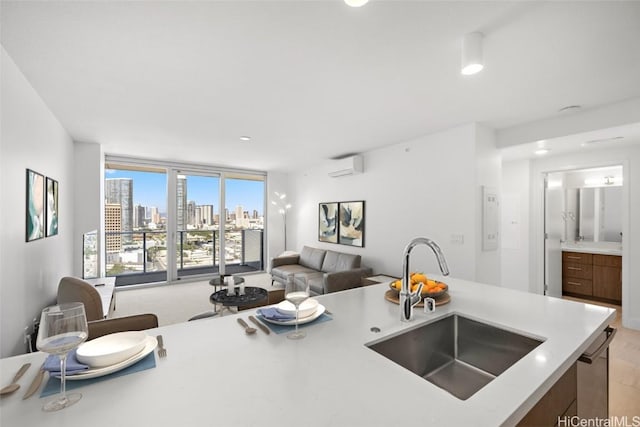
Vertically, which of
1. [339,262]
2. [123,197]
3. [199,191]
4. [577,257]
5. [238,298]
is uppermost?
[199,191]

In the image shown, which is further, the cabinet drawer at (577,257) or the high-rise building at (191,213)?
the high-rise building at (191,213)

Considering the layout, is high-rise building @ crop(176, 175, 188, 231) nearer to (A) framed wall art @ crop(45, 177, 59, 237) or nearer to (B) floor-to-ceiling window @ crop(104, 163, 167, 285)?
(B) floor-to-ceiling window @ crop(104, 163, 167, 285)

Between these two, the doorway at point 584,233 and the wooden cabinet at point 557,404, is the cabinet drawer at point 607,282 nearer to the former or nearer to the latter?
the doorway at point 584,233

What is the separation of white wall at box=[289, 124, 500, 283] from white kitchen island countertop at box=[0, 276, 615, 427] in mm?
2119

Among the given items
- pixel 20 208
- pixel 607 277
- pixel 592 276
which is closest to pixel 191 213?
pixel 20 208

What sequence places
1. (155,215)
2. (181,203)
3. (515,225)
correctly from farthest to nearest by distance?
(181,203) → (155,215) → (515,225)

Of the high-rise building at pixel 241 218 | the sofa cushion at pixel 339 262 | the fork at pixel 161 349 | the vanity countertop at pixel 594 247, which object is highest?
the high-rise building at pixel 241 218

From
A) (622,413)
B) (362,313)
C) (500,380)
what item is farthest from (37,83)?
(622,413)

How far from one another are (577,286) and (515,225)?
1545 mm

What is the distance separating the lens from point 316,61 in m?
1.97

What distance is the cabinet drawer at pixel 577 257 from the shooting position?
14.9 ft

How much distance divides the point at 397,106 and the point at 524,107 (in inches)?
49.0

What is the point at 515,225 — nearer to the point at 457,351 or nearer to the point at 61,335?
the point at 457,351

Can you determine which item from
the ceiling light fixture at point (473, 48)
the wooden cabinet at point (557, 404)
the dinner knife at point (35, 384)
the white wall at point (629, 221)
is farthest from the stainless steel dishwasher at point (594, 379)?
the white wall at point (629, 221)
